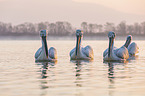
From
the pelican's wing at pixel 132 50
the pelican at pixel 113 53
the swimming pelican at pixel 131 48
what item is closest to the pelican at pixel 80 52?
the pelican at pixel 113 53

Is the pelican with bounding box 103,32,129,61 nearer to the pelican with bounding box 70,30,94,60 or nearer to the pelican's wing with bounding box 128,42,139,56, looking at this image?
the pelican with bounding box 70,30,94,60

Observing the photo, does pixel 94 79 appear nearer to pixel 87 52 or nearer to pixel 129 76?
pixel 129 76

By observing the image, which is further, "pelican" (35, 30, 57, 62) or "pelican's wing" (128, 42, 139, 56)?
"pelican's wing" (128, 42, 139, 56)

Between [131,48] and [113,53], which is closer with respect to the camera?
[113,53]

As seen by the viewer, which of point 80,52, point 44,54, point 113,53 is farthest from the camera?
point 80,52

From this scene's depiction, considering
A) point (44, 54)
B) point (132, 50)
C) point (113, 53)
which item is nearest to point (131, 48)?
point (132, 50)

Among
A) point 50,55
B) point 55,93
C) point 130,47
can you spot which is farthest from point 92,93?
point 130,47

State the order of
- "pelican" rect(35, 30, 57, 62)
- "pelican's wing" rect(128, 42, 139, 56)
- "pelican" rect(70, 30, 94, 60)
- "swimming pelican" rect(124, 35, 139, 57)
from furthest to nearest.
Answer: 1. "pelican's wing" rect(128, 42, 139, 56)
2. "swimming pelican" rect(124, 35, 139, 57)
3. "pelican" rect(70, 30, 94, 60)
4. "pelican" rect(35, 30, 57, 62)

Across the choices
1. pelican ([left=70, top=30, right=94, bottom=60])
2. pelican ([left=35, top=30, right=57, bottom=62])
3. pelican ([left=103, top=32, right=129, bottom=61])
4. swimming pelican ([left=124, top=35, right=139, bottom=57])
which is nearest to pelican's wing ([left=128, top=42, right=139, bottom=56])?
swimming pelican ([left=124, top=35, right=139, bottom=57])

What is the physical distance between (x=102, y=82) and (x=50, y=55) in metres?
9.33

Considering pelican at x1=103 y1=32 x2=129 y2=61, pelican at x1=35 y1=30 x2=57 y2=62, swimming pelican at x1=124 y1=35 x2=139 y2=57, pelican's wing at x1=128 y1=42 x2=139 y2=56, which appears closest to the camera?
pelican at x1=35 y1=30 x2=57 y2=62

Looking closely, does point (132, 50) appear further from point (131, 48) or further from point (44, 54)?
point (44, 54)

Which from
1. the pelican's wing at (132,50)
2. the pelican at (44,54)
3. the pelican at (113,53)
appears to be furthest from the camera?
the pelican's wing at (132,50)

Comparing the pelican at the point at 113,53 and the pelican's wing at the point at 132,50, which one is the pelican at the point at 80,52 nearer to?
the pelican at the point at 113,53
